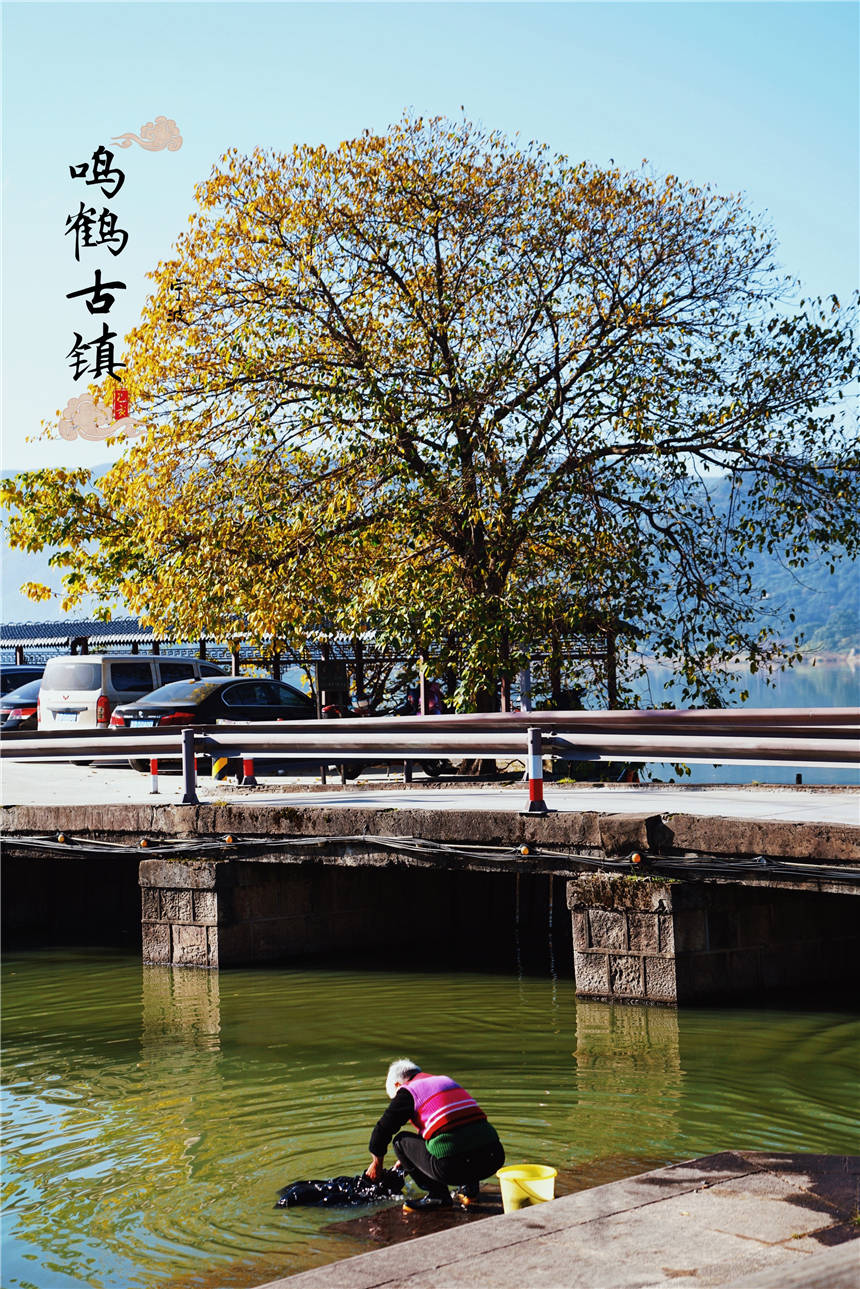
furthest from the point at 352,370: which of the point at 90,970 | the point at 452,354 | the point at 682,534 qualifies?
the point at 90,970

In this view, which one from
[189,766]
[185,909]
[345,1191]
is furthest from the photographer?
[189,766]

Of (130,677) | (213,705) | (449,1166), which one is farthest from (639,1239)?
(130,677)

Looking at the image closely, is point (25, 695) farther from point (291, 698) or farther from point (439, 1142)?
point (439, 1142)

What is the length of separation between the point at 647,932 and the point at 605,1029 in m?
0.82

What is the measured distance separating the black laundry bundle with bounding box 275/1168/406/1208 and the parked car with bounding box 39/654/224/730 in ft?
53.2

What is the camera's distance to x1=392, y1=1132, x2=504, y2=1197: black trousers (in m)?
6.62

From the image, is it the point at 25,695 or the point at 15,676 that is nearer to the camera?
the point at 25,695

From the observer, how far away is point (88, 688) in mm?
22953

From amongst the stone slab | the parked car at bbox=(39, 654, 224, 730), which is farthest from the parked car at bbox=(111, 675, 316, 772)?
the stone slab

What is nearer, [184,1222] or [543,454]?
[184,1222]

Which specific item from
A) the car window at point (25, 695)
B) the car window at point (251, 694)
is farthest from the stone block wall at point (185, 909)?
the car window at point (25, 695)

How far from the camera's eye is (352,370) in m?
19.4

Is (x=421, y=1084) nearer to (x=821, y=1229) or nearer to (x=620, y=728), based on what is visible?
(x=821, y=1229)

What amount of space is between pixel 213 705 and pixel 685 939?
11.5m
